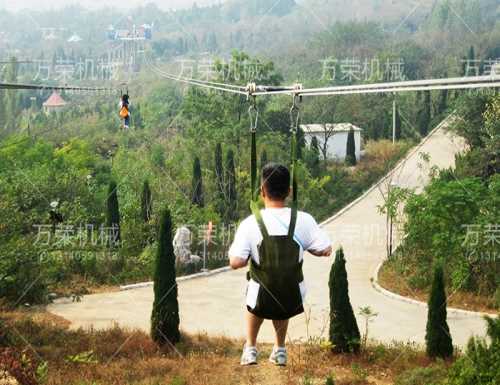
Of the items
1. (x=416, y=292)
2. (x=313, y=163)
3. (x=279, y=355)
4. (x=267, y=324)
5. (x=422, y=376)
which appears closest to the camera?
(x=279, y=355)

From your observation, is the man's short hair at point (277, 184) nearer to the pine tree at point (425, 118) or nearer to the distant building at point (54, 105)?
the pine tree at point (425, 118)

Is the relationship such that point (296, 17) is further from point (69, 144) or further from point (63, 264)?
point (63, 264)

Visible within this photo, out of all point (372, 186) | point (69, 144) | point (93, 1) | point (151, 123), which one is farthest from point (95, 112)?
point (93, 1)

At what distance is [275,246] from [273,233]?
9 centimetres

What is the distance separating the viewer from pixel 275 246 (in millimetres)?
4938

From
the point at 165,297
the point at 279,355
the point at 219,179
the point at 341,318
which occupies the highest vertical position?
the point at 279,355

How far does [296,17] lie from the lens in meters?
142

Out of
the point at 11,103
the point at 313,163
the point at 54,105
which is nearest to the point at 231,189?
the point at 313,163

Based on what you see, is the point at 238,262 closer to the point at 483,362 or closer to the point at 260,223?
the point at 260,223

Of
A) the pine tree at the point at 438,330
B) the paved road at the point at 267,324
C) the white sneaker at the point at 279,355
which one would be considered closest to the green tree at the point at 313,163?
the paved road at the point at 267,324

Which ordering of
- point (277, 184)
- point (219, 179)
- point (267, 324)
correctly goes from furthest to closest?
point (219, 179) < point (267, 324) < point (277, 184)

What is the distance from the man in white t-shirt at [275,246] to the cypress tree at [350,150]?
2906 cm

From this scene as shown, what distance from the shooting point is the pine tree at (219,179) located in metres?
26.2

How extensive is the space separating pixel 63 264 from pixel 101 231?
2335 mm
